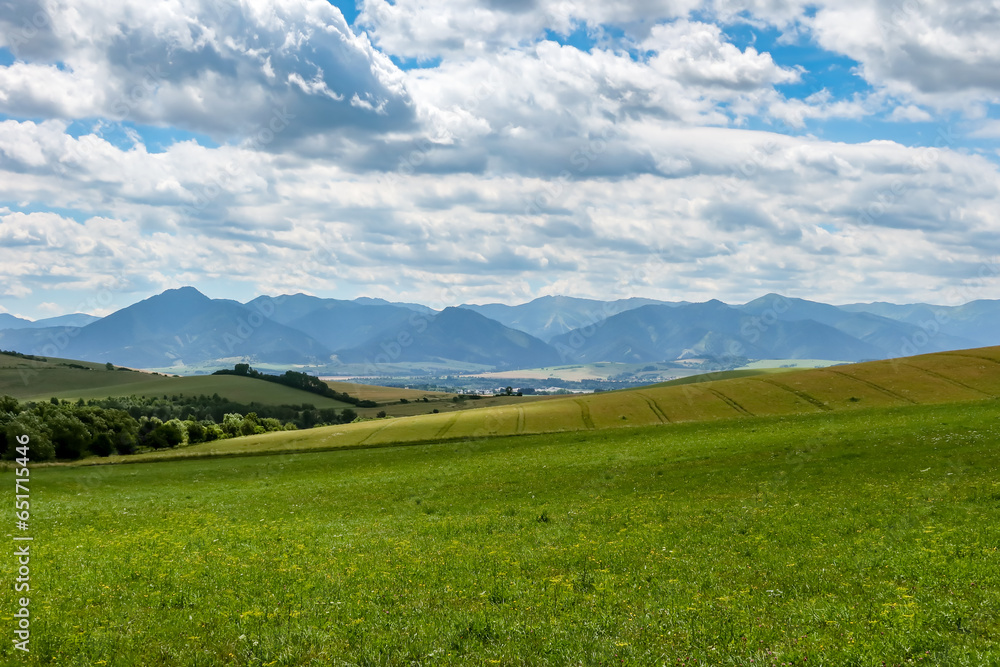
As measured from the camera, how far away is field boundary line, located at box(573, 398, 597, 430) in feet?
260

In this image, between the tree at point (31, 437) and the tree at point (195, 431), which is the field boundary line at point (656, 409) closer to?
the tree at point (195, 431)

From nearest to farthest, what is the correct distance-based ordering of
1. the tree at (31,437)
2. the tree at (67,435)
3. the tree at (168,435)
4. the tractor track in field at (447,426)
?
the tree at (31,437)
the tractor track in field at (447,426)
the tree at (67,435)
the tree at (168,435)

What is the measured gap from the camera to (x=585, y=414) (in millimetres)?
86000

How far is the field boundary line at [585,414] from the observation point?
3118 inches

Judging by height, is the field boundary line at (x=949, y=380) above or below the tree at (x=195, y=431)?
above

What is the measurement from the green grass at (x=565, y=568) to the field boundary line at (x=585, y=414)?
38.0 m

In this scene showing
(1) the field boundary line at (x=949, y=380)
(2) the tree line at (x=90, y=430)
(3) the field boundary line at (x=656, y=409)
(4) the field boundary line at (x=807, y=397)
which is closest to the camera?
(1) the field boundary line at (x=949, y=380)

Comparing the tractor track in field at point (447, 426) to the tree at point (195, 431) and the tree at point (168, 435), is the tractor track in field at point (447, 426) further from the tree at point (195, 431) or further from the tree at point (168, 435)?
the tree at point (195, 431)

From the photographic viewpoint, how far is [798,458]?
3822cm

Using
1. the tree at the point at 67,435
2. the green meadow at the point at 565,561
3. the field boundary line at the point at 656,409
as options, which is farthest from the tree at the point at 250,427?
the green meadow at the point at 565,561

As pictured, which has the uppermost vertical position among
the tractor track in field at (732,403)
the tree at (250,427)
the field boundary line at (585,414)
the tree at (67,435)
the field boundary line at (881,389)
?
the field boundary line at (881,389)

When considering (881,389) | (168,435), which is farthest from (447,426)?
(168,435)

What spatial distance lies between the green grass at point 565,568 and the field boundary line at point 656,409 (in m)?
37.8

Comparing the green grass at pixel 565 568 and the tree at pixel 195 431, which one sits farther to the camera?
the tree at pixel 195 431
